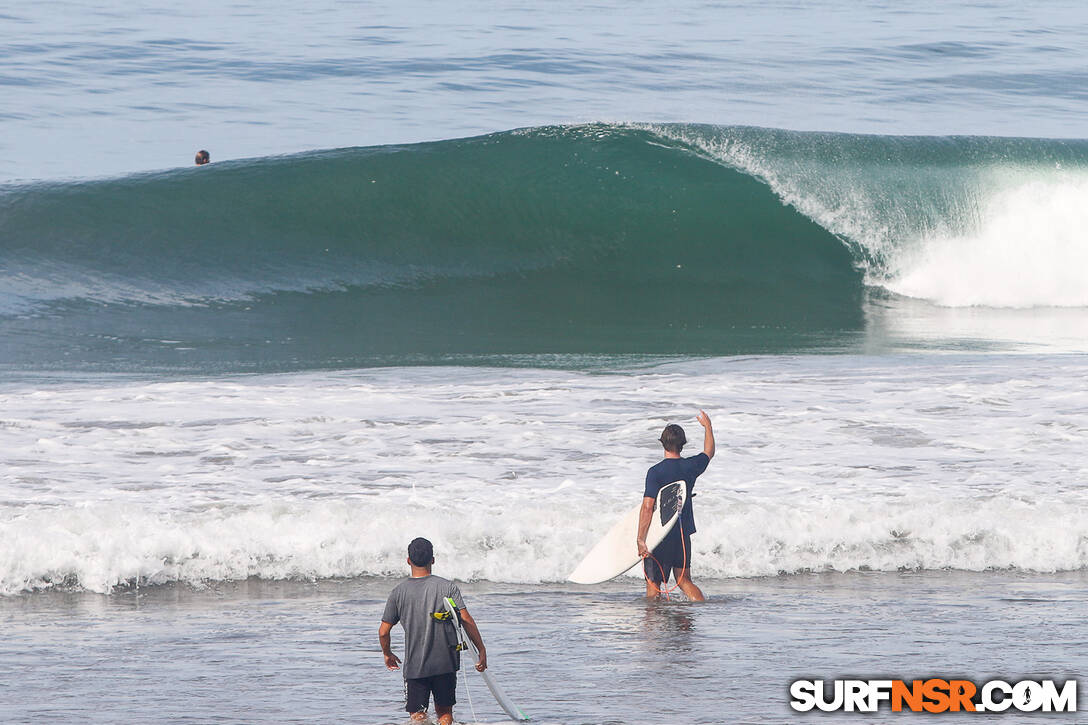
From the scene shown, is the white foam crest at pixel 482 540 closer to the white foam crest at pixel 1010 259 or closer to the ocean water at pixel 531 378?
the ocean water at pixel 531 378

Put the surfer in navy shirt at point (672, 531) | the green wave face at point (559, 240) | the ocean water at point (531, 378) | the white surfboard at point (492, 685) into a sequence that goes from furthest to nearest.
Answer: the green wave face at point (559, 240)
the surfer in navy shirt at point (672, 531)
the ocean water at point (531, 378)
the white surfboard at point (492, 685)

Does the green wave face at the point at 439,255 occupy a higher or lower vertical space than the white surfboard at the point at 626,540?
higher

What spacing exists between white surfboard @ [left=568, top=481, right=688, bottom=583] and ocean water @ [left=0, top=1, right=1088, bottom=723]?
138mm

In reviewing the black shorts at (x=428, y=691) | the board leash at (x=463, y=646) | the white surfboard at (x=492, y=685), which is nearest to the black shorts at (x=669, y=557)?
the board leash at (x=463, y=646)

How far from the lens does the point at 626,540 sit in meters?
7.12

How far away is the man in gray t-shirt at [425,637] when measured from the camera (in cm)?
467

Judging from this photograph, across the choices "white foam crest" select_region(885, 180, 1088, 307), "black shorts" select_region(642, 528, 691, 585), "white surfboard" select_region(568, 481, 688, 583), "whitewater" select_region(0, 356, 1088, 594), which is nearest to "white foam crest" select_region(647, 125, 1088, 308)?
"white foam crest" select_region(885, 180, 1088, 307)

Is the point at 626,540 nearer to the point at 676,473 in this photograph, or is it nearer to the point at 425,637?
the point at 676,473

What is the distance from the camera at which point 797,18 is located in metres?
40.2

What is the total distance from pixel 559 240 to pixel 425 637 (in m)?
13.9

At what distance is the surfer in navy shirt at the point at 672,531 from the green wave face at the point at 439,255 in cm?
681

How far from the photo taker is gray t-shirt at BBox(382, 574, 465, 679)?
467cm

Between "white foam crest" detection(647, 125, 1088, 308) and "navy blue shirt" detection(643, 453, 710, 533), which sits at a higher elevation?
"white foam crest" detection(647, 125, 1088, 308)

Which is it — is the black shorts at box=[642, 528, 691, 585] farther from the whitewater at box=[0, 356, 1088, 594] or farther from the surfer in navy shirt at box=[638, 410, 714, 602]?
the whitewater at box=[0, 356, 1088, 594]
